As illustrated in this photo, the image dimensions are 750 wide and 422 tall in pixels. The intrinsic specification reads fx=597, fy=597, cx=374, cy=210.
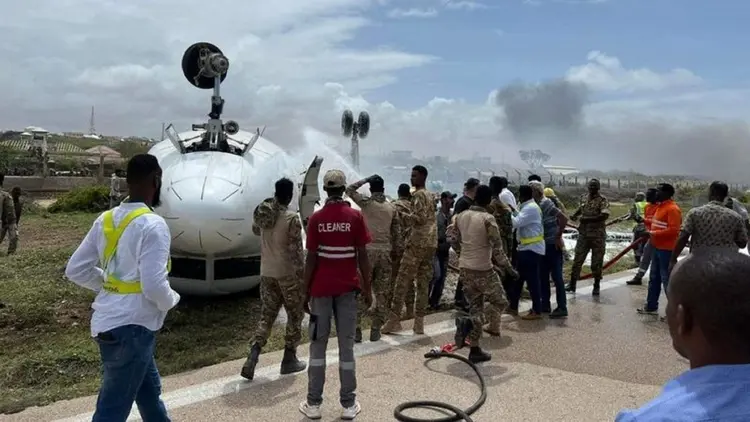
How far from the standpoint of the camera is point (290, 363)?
5.55 metres

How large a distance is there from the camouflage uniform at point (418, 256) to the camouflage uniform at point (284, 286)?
1788 millimetres

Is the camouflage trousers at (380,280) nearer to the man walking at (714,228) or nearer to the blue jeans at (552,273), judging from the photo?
the blue jeans at (552,273)

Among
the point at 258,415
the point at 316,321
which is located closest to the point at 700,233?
the point at 316,321

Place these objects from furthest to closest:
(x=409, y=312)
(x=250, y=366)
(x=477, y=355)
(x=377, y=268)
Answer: (x=409, y=312) < (x=377, y=268) < (x=477, y=355) < (x=250, y=366)

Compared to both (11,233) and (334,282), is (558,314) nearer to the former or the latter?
(334,282)

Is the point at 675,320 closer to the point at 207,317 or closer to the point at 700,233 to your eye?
the point at 700,233

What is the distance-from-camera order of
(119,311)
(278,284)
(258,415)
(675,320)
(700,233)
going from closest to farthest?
(675,320) → (119,311) → (258,415) → (278,284) → (700,233)

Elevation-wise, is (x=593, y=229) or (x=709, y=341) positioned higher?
(x=709, y=341)

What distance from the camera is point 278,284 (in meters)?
5.45

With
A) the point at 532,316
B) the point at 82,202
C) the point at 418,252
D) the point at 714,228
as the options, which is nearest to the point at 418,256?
the point at 418,252

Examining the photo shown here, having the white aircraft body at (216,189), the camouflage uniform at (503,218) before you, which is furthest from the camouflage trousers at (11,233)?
the camouflage uniform at (503,218)

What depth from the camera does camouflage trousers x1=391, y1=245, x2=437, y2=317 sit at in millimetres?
7109

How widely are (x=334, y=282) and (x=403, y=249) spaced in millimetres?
2639

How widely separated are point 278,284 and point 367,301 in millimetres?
1025
